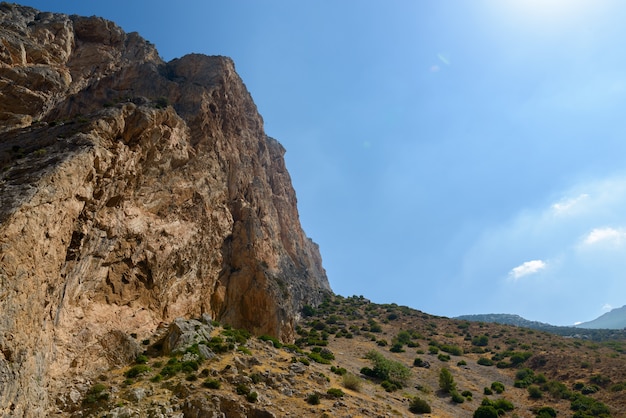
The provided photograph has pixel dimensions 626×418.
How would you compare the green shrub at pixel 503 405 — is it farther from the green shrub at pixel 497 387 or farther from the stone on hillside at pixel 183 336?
the stone on hillside at pixel 183 336

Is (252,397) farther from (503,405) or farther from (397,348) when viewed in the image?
(397,348)

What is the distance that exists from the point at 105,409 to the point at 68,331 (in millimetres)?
5132

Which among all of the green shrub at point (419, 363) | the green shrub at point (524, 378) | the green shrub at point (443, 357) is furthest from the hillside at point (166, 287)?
the green shrub at point (419, 363)

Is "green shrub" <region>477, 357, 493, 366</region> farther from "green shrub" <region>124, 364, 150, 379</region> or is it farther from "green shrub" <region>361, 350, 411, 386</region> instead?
"green shrub" <region>124, 364, 150, 379</region>

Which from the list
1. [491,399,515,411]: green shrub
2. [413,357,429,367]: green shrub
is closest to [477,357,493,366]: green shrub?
[413,357,429,367]: green shrub

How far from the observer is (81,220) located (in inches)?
893

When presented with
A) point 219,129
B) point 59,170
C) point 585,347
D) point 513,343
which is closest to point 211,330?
point 59,170

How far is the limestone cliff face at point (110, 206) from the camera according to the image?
17.8m

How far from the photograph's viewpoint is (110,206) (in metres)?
27.2

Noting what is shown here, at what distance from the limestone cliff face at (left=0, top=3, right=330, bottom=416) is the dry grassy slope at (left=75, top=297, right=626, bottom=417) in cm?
370

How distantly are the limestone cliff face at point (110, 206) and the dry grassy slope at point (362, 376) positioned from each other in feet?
12.2

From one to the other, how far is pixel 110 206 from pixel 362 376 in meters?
28.0

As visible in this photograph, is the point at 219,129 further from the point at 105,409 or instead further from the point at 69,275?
the point at 105,409

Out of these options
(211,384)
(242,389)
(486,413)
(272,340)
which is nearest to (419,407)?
Result: (486,413)
